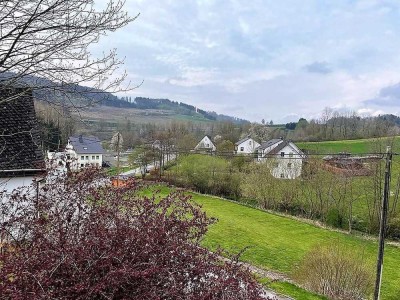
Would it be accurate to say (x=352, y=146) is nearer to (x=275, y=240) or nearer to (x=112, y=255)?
(x=275, y=240)

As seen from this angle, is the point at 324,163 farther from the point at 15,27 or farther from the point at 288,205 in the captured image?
the point at 15,27

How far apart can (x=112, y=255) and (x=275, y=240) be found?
18006 mm

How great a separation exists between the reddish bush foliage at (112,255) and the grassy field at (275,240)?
862 cm

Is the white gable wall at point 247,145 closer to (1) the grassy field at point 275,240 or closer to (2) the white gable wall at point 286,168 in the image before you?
(2) the white gable wall at point 286,168

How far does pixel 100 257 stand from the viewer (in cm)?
300

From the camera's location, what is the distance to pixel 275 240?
1995cm

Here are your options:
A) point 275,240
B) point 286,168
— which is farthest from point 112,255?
point 286,168

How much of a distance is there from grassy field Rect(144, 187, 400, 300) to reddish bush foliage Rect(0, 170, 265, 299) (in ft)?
28.3

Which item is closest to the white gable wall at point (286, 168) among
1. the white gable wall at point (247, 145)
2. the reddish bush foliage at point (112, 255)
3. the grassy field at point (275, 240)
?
the grassy field at point (275, 240)

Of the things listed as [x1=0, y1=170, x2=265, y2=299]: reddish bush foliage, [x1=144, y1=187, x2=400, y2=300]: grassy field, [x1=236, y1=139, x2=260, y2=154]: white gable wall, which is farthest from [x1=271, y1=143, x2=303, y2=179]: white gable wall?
[x1=0, y1=170, x2=265, y2=299]: reddish bush foliage

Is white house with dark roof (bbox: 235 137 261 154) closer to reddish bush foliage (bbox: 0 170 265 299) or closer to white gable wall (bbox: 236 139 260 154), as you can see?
white gable wall (bbox: 236 139 260 154)

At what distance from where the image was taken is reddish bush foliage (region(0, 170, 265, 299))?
2.86 metres

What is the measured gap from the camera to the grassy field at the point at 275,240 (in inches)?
596

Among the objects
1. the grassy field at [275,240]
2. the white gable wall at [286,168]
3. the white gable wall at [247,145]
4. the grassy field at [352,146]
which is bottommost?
the grassy field at [275,240]
